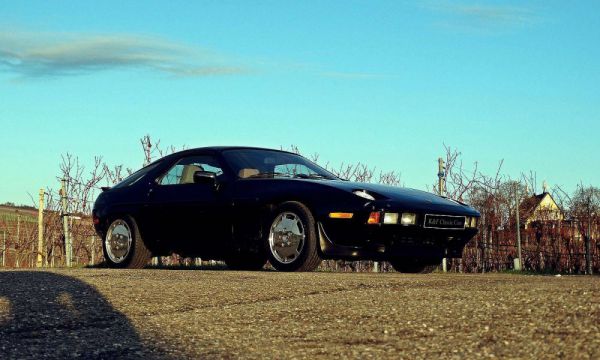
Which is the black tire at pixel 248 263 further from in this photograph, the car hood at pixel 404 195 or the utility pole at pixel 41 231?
the utility pole at pixel 41 231

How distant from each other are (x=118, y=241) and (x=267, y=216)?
250 cm

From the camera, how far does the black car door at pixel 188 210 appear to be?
1037cm

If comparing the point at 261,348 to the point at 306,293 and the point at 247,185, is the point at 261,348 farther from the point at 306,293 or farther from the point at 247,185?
the point at 247,185

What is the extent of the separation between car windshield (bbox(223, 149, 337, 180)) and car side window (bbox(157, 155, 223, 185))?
28 centimetres

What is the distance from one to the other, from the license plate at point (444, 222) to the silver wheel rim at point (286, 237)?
1296 millimetres

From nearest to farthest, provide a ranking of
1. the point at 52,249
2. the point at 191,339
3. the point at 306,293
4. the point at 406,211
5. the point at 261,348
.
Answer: the point at 261,348 → the point at 191,339 → the point at 306,293 → the point at 406,211 → the point at 52,249

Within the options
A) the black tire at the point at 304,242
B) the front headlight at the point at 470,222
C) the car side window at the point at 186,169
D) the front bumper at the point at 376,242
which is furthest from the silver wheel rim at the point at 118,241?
the front headlight at the point at 470,222

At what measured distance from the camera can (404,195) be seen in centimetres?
954

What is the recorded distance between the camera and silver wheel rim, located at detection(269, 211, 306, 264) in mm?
9438

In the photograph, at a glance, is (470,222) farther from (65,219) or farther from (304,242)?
(65,219)

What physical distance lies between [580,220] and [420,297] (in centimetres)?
965

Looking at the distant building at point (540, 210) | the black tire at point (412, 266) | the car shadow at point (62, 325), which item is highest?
the distant building at point (540, 210)

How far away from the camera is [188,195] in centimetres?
1070

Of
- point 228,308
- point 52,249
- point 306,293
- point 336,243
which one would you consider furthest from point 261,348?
point 52,249
